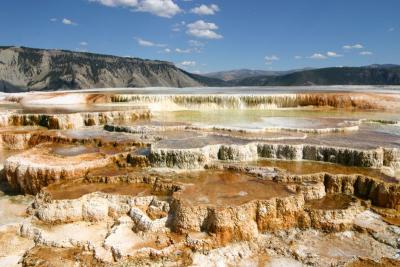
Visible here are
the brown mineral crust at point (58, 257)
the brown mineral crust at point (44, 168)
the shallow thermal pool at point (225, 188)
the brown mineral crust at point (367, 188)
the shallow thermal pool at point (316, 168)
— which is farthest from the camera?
the brown mineral crust at point (44, 168)

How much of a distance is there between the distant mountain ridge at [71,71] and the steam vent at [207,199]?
71.0 meters

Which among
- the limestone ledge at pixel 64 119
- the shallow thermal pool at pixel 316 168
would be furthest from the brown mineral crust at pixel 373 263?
the limestone ledge at pixel 64 119

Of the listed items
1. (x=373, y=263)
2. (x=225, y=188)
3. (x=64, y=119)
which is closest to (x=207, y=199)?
(x=225, y=188)

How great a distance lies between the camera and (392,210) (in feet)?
29.5

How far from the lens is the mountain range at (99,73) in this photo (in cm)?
8356

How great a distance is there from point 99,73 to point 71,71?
24.3 ft

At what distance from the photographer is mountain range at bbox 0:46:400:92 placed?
83.6m

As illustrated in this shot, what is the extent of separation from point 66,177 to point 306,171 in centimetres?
613

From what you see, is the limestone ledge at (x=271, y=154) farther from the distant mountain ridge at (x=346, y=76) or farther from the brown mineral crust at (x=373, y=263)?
the distant mountain ridge at (x=346, y=76)

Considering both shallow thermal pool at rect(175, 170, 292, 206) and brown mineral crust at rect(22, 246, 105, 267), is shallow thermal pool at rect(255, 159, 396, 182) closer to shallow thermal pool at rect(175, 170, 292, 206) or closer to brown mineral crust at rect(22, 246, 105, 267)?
shallow thermal pool at rect(175, 170, 292, 206)

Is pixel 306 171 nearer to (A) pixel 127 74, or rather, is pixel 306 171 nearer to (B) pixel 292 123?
(B) pixel 292 123

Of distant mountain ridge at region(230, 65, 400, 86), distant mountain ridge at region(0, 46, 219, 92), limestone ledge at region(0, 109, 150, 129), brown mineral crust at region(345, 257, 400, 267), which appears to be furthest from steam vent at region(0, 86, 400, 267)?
distant mountain ridge at region(230, 65, 400, 86)

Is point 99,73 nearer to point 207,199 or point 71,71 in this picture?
point 71,71

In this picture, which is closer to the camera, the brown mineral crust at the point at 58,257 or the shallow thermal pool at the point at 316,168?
the brown mineral crust at the point at 58,257
